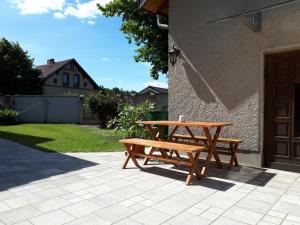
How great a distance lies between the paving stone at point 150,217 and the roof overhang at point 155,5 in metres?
5.99

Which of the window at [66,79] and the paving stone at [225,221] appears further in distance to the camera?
the window at [66,79]

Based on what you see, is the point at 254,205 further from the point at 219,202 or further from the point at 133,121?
the point at 133,121

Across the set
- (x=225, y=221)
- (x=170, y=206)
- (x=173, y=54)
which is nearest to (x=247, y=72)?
(x=173, y=54)

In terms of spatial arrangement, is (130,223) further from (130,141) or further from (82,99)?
(82,99)

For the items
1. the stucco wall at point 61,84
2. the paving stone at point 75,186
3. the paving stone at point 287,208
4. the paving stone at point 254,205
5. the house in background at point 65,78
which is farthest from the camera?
the house in background at point 65,78

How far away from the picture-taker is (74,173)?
5875mm

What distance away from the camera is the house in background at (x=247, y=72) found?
604 centimetres

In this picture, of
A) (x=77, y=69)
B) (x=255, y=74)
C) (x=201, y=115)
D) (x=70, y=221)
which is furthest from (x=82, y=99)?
(x=77, y=69)

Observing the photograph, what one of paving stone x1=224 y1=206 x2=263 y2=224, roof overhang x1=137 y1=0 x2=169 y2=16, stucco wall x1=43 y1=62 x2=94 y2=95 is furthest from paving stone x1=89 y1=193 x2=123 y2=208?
stucco wall x1=43 y1=62 x2=94 y2=95

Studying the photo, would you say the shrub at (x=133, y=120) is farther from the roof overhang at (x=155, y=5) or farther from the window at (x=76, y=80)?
the window at (x=76, y=80)

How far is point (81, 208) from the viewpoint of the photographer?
3.98 m

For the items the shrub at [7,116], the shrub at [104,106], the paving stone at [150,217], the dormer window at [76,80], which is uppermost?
the dormer window at [76,80]

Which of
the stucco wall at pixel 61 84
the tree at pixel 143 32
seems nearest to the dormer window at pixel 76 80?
the stucco wall at pixel 61 84

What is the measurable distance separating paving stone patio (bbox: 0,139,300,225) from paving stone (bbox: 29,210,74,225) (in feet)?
0.04
